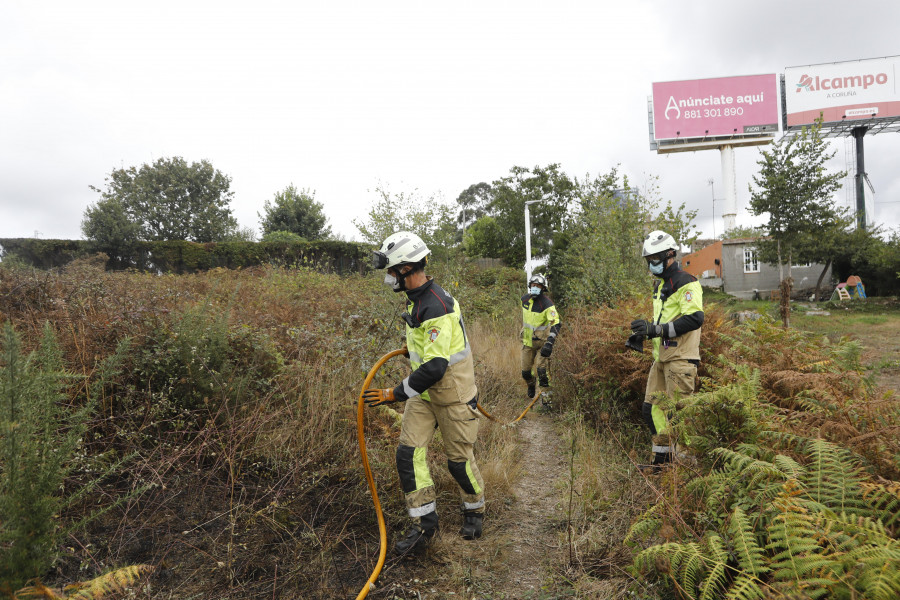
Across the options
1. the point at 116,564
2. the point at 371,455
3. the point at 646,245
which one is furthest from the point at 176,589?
the point at 646,245

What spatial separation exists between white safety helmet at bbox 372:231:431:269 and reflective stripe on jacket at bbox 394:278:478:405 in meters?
0.23

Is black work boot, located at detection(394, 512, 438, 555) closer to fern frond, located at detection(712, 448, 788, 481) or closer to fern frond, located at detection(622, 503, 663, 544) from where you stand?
fern frond, located at detection(622, 503, 663, 544)

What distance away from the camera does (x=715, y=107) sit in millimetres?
36656

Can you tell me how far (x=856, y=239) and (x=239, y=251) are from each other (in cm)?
2793

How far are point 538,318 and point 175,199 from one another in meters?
34.8

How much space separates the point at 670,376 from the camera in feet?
14.9

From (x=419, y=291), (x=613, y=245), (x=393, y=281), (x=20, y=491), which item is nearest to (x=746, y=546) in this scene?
(x=419, y=291)

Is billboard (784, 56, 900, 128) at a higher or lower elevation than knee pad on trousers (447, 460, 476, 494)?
higher

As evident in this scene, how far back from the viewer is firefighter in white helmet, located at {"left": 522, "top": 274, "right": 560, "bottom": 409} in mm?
7484

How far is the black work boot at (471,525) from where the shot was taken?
356 centimetres

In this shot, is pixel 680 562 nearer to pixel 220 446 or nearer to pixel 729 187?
pixel 220 446

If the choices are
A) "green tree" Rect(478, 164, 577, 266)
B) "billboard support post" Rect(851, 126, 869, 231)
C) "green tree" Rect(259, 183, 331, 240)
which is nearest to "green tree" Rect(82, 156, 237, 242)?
"green tree" Rect(259, 183, 331, 240)

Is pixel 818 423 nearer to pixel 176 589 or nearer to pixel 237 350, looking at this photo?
pixel 176 589

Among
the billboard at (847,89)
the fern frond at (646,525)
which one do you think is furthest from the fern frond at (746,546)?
the billboard at (847,89)
